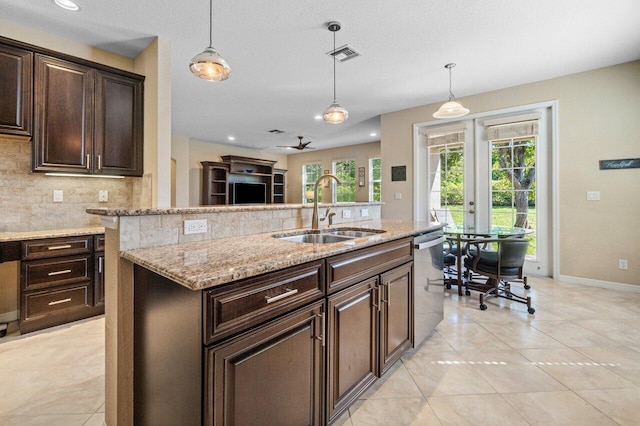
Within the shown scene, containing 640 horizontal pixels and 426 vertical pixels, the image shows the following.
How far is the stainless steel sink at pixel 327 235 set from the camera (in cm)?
195

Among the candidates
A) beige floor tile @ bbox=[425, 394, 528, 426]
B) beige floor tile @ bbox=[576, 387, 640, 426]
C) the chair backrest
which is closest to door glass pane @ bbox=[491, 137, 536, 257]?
the chair backrest

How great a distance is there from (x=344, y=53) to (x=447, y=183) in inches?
110

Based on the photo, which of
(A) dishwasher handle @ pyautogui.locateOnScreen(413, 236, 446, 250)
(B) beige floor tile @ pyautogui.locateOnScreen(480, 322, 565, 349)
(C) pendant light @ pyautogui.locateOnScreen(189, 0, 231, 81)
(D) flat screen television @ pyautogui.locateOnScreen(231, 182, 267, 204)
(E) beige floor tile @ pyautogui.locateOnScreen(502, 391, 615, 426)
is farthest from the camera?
(D) flat screen television @ pyautogui.locateOnScreen(231, 182, 267, 204)

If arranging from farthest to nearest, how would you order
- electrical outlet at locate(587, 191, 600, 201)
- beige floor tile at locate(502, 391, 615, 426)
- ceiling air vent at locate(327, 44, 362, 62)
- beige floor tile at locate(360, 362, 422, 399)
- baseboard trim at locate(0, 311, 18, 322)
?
electrical outlet at locate(587, 191, 600, 201) → ceiling air vent at locate(327, 44, 362, 62) → baseboard trim at locate(0, 311, 18, 322) → beige floor tile at locate(360, 362, 422, 399) → beige floor tile at locate(502, 391, 615, 426)

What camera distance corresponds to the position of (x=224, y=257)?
3.82 feet

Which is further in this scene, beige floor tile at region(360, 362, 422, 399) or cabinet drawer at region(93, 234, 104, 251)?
cabinet drawer at region(93, 234, 104, 251)

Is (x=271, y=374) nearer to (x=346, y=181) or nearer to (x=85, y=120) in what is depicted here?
(x=85, y=120)

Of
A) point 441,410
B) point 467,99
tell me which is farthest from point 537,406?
point 467,99

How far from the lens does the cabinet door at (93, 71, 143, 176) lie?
2.79m

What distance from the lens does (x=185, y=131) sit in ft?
21.8

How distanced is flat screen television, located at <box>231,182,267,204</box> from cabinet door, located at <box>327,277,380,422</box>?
22.1ft

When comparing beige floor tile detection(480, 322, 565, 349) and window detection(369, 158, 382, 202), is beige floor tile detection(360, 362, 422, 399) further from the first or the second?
window detection(369, 158, 382, 202)

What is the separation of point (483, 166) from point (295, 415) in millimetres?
4477

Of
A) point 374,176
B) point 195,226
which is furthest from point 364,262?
point 374,176
